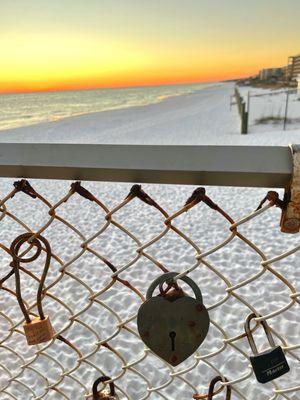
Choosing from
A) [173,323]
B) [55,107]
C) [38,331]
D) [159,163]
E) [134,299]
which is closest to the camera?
[159,163]

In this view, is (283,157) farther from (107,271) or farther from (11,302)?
(107,271)

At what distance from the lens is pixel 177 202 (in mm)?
7340

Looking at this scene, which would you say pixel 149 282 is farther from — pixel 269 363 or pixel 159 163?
pixel 159 163

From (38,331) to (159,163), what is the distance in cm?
65

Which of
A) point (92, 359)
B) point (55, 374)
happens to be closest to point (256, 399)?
point (92, 359)

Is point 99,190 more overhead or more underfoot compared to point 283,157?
more underfoot

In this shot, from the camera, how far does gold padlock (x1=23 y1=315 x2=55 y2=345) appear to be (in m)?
1.00

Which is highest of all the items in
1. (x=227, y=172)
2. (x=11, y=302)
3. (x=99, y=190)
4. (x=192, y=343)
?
(x=227, y=172)

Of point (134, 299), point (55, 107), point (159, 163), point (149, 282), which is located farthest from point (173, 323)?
point (55, 107)

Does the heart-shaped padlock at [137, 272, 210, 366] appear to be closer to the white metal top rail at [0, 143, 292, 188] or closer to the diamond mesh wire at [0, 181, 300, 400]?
the diamond mesh wire at [0, 181, 300, 400]

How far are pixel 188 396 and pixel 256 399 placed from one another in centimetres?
44

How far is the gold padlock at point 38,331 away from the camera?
1005 millimetres

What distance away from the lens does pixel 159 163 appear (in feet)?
2.12

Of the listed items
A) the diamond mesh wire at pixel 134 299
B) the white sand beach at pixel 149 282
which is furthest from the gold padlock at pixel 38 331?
the white sand beach at pixel 149 282
